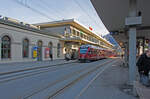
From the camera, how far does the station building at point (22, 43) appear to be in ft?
53.0

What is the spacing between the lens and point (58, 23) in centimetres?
3344

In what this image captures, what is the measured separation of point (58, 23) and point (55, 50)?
1006cm

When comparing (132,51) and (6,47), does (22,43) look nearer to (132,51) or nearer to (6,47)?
(6,47)

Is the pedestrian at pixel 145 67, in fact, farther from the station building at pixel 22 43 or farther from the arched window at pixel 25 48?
the arched window at pixel 25 48

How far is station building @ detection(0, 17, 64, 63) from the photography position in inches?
636

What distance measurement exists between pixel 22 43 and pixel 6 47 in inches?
106


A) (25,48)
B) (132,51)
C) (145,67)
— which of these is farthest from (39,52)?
(145,67)

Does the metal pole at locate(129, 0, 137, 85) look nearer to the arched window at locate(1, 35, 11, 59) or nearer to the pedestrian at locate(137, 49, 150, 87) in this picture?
the pedestrian at locate(137, 49, 150, 87)

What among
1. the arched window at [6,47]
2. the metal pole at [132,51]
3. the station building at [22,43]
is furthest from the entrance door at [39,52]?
the metal pole at [132,51]

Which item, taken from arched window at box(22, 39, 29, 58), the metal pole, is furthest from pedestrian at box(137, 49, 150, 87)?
arched window at box(22, 39, 29, 58)

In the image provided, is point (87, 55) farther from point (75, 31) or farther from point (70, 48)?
point (75, 31)

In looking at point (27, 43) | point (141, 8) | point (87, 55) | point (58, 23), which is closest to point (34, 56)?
point (27, 43)

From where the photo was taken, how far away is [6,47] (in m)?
16.5

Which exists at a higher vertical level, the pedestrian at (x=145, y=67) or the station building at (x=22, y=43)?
the station building at (x=22, y=43)
